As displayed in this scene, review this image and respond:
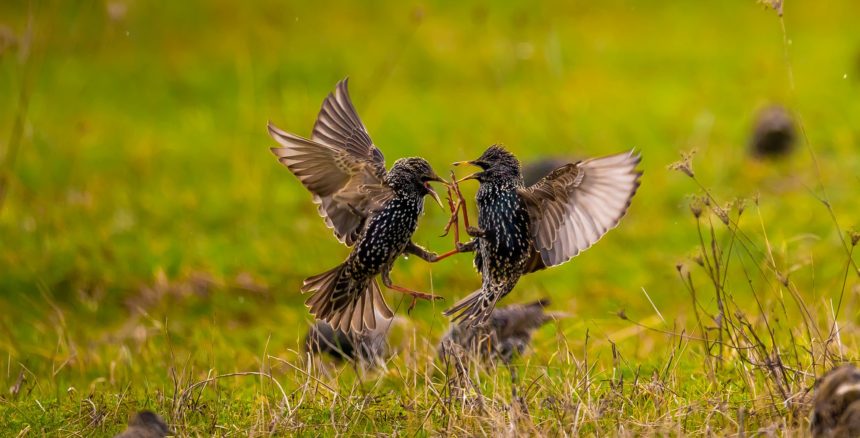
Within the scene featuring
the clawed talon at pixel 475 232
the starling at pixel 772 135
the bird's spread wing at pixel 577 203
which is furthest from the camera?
the starling at pixel 772 135

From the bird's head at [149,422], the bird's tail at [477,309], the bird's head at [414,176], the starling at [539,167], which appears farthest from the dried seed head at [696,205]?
the starling at [539,167]

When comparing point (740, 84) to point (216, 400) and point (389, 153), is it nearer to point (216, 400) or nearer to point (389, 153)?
point (389, 153)

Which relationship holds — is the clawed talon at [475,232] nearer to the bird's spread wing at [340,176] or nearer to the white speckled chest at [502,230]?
the white speckled chest at [502,230]

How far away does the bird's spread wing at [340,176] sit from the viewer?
16.8 feet

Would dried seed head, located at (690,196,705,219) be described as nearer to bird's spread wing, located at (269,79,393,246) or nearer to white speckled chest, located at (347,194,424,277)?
white speckled chest, located at (347,194,424,277)

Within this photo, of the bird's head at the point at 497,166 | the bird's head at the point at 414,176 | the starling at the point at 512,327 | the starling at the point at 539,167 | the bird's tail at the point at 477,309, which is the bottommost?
the starling at the point at 512,327

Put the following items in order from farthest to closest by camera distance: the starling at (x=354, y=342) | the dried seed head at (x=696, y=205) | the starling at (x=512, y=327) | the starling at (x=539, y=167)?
1. the starling at (x=539, y=167)
2. the starling at (x=512, y=327)
3. the starling at (x=354, y=342)
4. the dried seed head at (x=696, y=205)

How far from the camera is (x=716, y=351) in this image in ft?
19.5

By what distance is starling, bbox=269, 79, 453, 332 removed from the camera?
5.05m

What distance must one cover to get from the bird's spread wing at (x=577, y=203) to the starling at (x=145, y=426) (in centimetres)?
159

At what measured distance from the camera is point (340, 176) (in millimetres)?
5207

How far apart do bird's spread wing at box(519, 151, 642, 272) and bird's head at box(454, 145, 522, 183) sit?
0.30 feet

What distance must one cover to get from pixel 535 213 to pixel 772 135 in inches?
268

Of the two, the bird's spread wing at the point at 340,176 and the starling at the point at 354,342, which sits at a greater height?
the bird's spread wing at the point at 340,176
